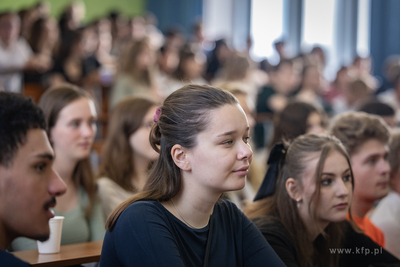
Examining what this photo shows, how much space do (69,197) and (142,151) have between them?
488 millimetres

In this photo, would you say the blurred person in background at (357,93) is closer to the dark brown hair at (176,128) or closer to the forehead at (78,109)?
the forehead at (78,109)

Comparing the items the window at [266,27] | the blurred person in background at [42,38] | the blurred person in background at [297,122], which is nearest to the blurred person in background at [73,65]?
the blurred person in background at [42,38]

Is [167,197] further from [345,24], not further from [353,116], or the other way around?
[345,24]

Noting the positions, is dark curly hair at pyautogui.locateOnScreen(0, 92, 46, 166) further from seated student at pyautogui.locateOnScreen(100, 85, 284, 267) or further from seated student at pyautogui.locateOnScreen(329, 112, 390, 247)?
seated student at pyautogui.locateOnScreen(329, 112, 390, 247)

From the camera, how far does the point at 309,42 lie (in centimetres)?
1011

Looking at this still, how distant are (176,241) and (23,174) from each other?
0.49m

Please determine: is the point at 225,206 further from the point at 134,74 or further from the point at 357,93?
the point at 357,93

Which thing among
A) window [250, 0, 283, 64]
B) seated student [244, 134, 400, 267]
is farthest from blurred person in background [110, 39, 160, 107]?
window [250, 0, 283, 64]

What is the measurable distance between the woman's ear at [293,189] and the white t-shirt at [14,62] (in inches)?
147

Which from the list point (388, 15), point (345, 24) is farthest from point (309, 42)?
point (388, 15)

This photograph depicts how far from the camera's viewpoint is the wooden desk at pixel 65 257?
156cm

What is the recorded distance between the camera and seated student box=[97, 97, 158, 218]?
8.46ft

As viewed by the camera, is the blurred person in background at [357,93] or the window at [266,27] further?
the window at [266,27]

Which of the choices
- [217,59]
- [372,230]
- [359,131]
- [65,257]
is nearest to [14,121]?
[65,257]
